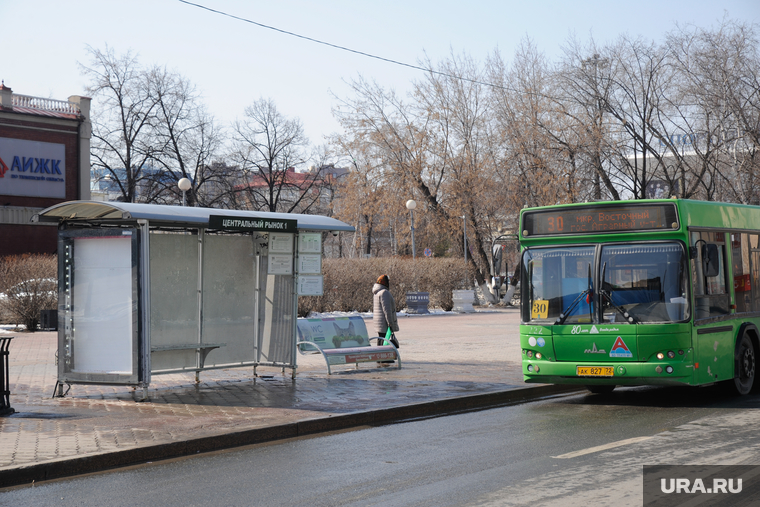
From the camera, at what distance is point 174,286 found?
11852 mm

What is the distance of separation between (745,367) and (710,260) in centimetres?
201

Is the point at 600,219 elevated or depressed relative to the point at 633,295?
elevated

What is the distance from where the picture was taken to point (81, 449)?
7.35 metres

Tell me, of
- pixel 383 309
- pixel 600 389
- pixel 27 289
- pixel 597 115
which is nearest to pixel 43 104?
pixel 27 289

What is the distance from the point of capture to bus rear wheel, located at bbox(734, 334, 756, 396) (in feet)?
36.4

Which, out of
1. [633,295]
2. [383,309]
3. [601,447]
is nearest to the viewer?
[601,447]

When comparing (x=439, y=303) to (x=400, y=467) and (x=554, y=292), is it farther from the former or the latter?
(x=400, y=467)

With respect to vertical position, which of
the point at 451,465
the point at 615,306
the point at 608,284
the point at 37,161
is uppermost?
the point at 37,161

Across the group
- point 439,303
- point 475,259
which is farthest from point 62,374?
point 475,259

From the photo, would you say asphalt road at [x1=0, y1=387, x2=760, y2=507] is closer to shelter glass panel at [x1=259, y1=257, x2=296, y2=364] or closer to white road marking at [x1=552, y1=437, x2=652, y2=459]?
white road marking at [x1=552, y1=437, x2=652, y2=459]

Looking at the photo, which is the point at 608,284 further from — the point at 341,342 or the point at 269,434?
the point at 341,342

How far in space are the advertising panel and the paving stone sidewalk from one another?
30.1 meters

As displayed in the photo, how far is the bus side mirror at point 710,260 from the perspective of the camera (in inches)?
404

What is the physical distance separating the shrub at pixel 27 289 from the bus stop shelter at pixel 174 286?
1348 cm
